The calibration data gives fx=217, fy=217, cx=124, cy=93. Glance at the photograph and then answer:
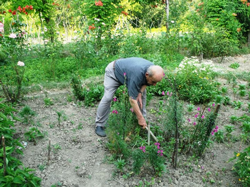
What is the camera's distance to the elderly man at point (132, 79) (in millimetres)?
2785

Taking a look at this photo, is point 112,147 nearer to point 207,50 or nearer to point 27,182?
point 27,182

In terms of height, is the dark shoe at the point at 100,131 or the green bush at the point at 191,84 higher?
the green bush at the point at 191,84

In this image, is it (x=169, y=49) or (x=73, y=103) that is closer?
(x=73, y=103)

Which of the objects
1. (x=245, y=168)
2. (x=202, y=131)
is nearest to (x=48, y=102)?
(x=202, y=131)

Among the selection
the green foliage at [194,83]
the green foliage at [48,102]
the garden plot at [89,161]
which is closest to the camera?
the garden plot at [89,161]

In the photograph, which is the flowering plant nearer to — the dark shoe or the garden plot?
the garden plot

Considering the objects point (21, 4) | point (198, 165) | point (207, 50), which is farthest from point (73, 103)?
point (207, 50)

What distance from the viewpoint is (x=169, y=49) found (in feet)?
24.2

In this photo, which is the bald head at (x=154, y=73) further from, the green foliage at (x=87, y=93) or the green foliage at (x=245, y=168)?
the green foliage at (x=87, y=93)

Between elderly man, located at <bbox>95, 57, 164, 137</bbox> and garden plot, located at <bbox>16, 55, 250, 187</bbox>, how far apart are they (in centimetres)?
41

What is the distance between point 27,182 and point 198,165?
2120mm

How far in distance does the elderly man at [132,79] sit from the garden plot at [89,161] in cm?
41

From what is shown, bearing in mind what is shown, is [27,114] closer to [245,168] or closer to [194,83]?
[245,168]

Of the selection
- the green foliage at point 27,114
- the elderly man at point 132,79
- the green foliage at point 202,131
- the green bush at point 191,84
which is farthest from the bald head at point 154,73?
the green foliage at point 27,114
